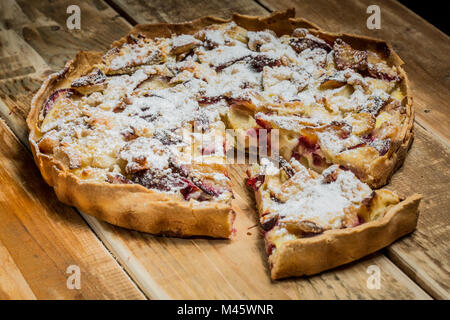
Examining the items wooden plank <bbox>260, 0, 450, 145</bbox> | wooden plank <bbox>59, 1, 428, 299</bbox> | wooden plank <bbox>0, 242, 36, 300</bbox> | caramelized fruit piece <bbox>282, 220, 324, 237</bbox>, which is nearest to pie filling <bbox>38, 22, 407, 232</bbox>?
caramelized fruit piece <bbox>282, 220, 324, 237</bbox>

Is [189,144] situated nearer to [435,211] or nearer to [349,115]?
[349,115]

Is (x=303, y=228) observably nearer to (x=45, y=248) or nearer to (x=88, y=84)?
(x=45, y=248)

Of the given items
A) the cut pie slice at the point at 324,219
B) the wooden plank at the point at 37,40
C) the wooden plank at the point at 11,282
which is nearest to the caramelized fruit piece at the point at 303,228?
the cut pie slice at the point at 324,219

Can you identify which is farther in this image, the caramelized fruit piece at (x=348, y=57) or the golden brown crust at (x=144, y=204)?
the caramelized fruit piece at (x=348, y=57)

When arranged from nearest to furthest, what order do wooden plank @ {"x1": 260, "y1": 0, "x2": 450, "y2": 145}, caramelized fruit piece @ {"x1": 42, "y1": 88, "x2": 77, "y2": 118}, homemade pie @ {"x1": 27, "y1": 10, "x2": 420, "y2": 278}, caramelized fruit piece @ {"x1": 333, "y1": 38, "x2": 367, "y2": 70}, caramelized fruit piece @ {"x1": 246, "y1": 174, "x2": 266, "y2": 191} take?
1. homemade pie @ {"x1": 27, "y1": 10, "x2": 420, "y2": 278}
2. caramelized fruit piece @ {"x1": 246, "y1": 174, "x2": 266, "y2": 191}
3. caramelized fruit piece @ {"x1": 42, "y1": 88, "x2": 77, "y2": 118}
4. caramelized fruit piece @ {"x1": 333, "y1": 38, "x2": 367, "y2": 70}
5. wooden plank @ {"x1": 260, "y1": 0, "x2": 450, "y2": 145}

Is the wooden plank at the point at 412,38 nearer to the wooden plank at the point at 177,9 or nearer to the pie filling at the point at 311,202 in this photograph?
the wooden plank at the point at 177,9

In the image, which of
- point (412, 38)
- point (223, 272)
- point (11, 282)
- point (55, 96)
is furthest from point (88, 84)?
point (412, 38)

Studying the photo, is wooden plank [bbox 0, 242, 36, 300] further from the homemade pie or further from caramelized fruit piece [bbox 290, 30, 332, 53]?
caramelized fruit piece [bbox 290, 30, 332, 53]

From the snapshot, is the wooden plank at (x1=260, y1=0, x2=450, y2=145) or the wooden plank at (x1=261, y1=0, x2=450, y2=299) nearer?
the wooden plank at (x1=261, y1=0, x2=450, y2=299)
